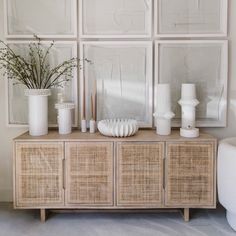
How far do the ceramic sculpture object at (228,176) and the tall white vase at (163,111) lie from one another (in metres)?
0.43

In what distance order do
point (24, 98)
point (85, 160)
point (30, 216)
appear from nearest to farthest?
point (85, 160)
point (30, 216)
point (24, 98)

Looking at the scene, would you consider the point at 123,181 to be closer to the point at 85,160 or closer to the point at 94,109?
the point at 85,160

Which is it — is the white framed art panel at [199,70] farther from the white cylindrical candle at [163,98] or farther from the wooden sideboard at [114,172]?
the wooden sideboard at [114,172]

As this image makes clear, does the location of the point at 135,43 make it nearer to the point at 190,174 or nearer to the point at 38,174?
the point at 190,174

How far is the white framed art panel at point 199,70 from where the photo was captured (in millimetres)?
2893

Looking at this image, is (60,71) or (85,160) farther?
(60,71)

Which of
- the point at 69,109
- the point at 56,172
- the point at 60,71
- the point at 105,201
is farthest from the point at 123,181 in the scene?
the point at 60,71

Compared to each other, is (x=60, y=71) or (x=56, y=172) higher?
(x=60, y=71)

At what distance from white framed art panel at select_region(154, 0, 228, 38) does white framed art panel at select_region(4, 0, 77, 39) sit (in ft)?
2.35

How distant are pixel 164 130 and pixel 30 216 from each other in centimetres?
127

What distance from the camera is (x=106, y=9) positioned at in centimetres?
288

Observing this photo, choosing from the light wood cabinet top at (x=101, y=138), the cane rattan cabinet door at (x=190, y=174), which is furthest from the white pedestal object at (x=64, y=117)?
the cane rattan cabinet door at (x=190, y=174)

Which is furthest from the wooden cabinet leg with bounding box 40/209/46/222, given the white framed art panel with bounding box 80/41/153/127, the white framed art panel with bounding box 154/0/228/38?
the white framed art panel with bounding box 154/0/228/38

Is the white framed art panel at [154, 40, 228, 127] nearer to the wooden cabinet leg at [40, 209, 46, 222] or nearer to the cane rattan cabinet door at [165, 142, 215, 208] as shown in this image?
the cane rattan cabinet door at [165, 142, 215, 208]
